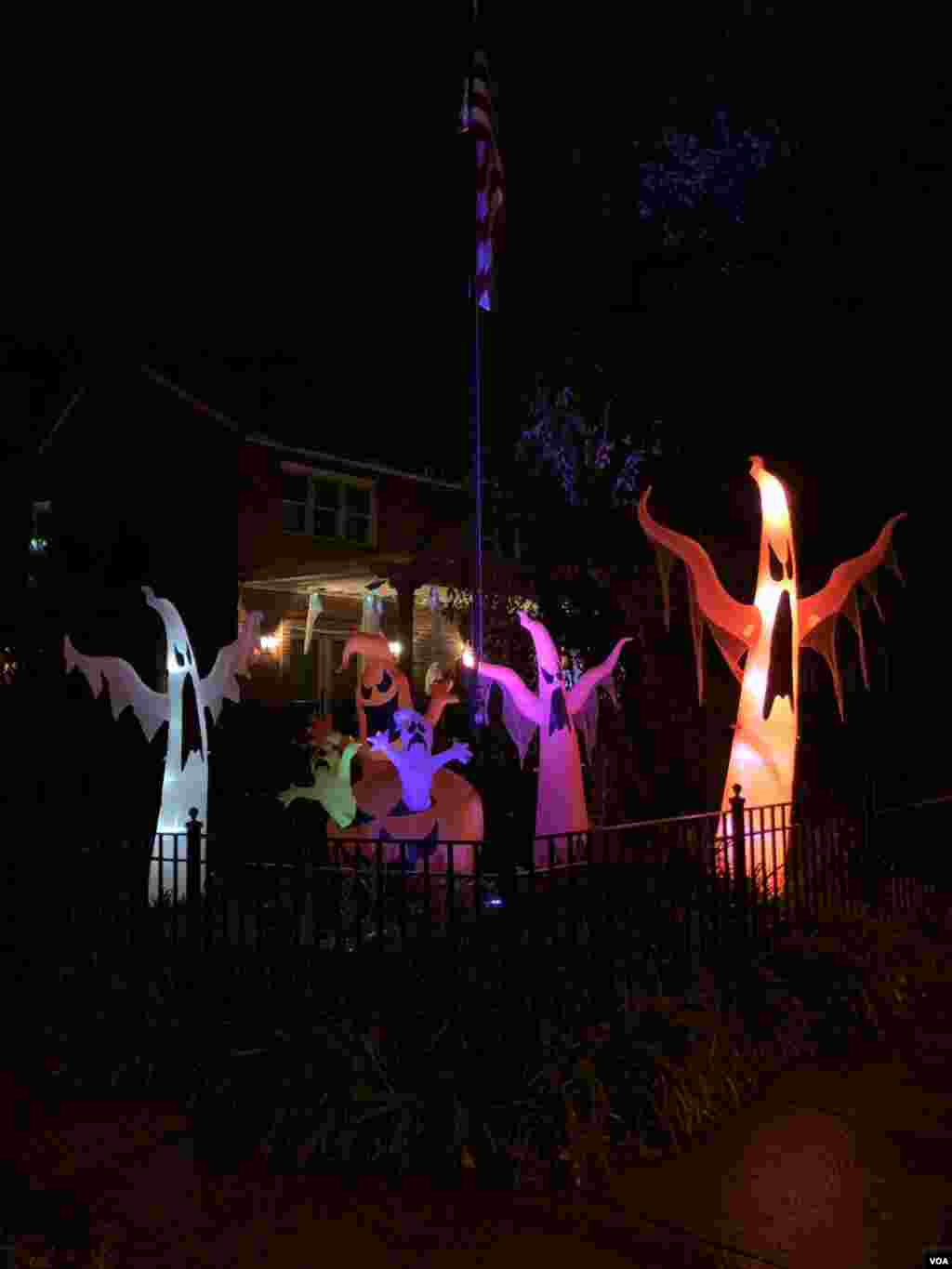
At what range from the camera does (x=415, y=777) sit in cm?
1030

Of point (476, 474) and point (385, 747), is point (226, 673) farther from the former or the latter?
point (476, 474)

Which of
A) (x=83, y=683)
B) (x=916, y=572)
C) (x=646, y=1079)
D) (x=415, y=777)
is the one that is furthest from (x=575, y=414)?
(x=646, y=1079)

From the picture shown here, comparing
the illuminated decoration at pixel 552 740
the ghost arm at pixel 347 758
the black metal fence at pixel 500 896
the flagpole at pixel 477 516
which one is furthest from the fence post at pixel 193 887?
the ghost arm at pixel 347 758

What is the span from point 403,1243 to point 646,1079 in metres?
1.55

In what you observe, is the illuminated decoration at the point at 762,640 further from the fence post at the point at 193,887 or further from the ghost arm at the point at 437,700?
the fence post at the point at 193,887

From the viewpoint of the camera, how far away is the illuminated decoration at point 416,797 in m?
10.0

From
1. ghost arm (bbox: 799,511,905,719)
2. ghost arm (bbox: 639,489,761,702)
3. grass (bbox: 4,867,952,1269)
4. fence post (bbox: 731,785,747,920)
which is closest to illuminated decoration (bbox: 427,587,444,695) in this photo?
ghost arm (bbox: 639,489,761,702)

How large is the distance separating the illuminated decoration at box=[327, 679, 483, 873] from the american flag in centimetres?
492

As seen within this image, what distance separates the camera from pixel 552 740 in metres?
10.1

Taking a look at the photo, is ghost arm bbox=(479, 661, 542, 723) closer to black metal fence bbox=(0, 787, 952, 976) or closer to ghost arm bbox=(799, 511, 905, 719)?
black metal fence bbox=(0, 787, 952, 976)

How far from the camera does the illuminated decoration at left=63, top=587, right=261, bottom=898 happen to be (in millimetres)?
9812

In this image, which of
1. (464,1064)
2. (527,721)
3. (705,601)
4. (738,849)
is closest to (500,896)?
(464,1064)

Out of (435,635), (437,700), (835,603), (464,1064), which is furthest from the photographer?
(435,635)

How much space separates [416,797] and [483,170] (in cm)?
701
